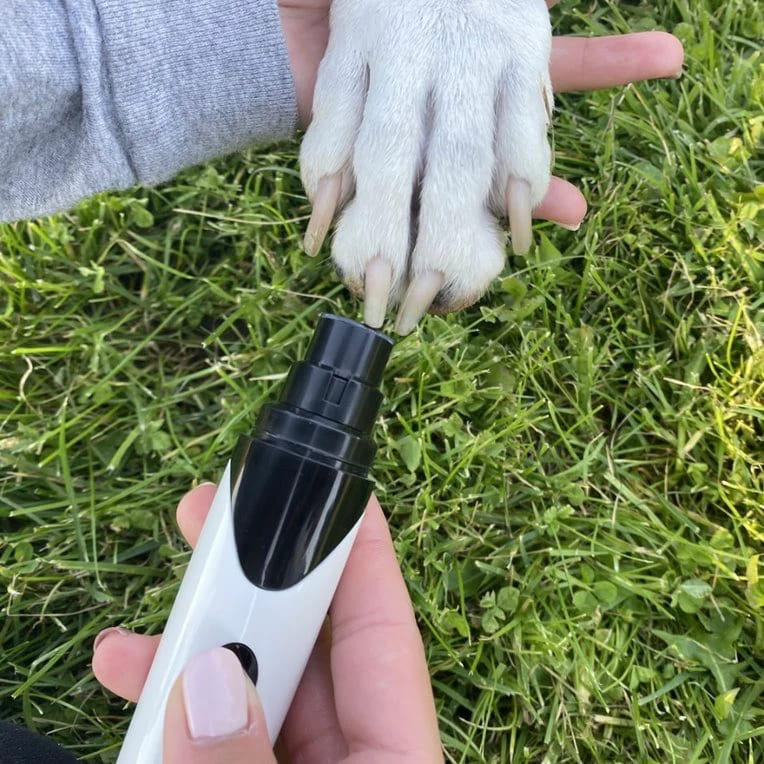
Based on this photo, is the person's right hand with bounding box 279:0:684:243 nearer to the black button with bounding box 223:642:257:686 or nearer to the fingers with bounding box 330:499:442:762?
the fingers with bounding box 330:499:442:762

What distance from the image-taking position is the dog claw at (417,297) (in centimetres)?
122

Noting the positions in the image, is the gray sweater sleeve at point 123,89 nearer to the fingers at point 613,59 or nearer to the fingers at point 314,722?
the fingers at point 613,59

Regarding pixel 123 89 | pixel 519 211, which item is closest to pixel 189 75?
pixel 123 89

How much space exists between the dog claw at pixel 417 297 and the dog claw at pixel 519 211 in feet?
0.43

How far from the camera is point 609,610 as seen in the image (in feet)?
5.41

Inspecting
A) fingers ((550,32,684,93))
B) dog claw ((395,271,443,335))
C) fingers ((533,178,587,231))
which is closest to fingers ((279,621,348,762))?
dog claw ((395,271,443,335))

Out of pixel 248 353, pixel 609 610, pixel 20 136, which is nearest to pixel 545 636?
pixel 609 610

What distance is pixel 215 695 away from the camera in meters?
0.98

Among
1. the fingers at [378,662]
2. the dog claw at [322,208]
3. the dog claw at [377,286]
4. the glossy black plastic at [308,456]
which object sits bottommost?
the fingers at [378,662]

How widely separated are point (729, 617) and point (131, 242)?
149 centimetres

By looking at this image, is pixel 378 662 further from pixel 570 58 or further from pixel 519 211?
pixel 570 58

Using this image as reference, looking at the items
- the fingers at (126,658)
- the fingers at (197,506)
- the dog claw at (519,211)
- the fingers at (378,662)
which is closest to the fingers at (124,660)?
the fingers at (126,658)

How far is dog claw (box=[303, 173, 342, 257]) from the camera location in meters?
1.25

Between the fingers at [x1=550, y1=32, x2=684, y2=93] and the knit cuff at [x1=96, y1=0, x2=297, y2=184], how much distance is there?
541mm
